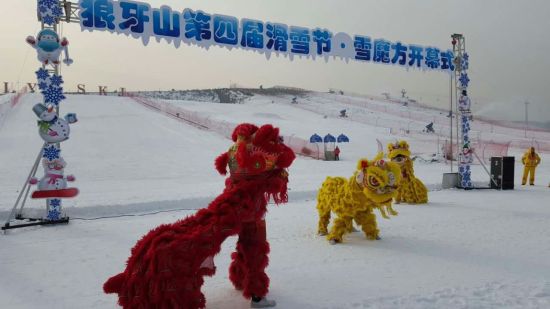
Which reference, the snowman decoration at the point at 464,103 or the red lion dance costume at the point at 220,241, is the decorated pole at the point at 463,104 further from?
the red lion dance costume at the point at 220,241

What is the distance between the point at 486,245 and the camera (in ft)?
18.7

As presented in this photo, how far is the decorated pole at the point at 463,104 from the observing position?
37.4 ft

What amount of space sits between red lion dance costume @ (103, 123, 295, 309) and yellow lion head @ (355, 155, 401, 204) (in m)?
1.84

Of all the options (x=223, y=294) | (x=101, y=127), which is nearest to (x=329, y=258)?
(x=223, y=294)

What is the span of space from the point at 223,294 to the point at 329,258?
1612mm

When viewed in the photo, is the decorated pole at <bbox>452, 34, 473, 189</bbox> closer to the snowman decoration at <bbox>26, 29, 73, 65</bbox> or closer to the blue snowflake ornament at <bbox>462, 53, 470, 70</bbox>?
the blue snowflake ornament at <bbox>462, 53, 470, 70</bbox>

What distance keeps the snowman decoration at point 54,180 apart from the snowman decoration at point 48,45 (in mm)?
1657

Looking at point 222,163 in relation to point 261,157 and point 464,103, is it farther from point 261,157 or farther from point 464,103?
point 464,103

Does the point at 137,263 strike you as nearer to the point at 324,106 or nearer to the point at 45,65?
the point at 45,65

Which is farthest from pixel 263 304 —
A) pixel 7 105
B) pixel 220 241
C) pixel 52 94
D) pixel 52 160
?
pixel 7 105

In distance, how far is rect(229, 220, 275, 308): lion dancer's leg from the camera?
3.71 metres

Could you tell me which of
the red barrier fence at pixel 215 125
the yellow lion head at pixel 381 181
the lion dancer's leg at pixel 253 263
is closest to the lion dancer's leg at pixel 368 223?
the yellow lion head at pixel 381 181

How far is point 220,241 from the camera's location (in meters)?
3.42

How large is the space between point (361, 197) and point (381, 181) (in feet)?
1.71
